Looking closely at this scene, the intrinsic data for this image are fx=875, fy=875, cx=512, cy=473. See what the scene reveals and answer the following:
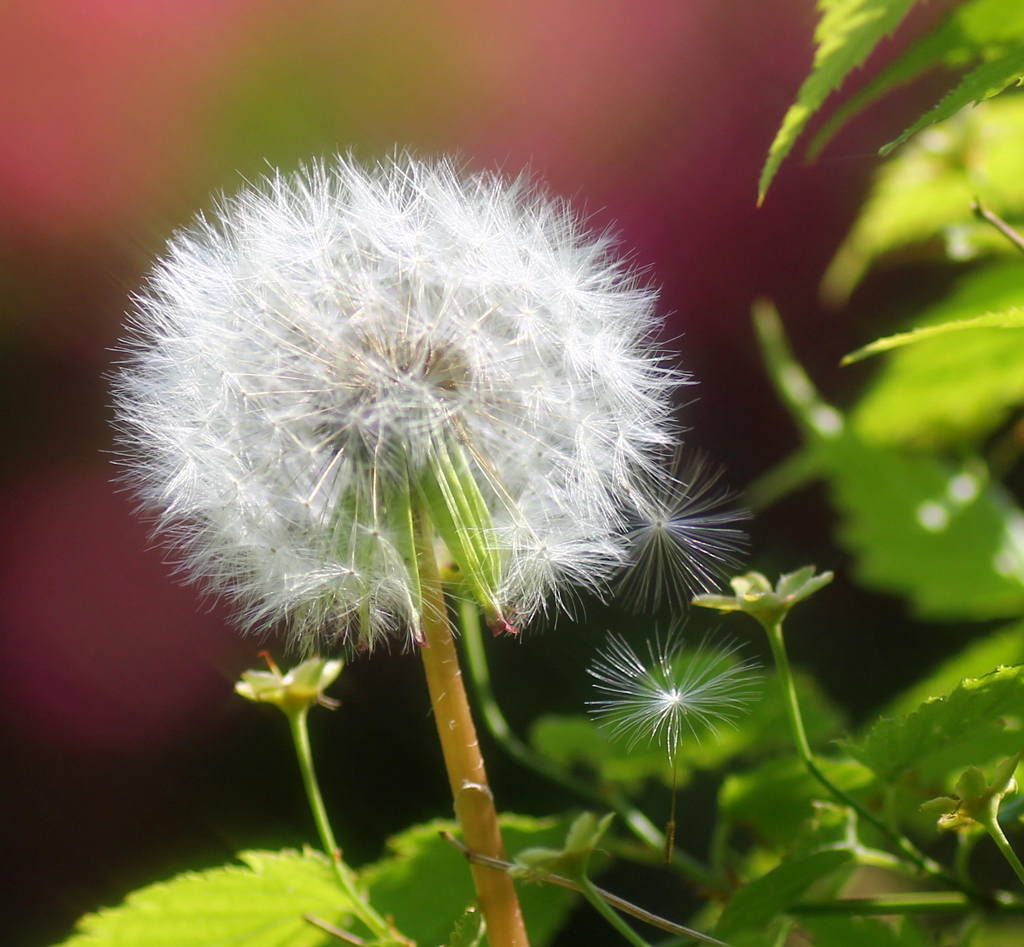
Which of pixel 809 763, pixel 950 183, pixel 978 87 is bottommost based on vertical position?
pixel 809 763

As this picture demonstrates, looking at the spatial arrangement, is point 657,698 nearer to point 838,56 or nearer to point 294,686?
point 294,686

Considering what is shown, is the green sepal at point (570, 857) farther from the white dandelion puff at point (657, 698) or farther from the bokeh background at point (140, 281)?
the bokeh background at point (140, 281)

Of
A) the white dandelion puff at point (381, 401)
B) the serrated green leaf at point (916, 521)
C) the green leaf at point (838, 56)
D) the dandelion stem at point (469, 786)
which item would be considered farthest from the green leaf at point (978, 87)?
the serrated green leaf at point (916, 521)

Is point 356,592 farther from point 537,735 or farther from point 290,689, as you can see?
point 537,735

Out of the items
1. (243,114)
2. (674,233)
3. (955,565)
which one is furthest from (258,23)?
(955,565)

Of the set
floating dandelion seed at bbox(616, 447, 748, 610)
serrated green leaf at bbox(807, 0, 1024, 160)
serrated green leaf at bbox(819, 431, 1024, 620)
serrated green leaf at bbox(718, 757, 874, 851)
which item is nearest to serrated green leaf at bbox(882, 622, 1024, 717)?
serrated green leaf at bbox(819, 431, 1024, 620)

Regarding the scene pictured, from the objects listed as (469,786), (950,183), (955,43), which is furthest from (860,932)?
(950,183)
